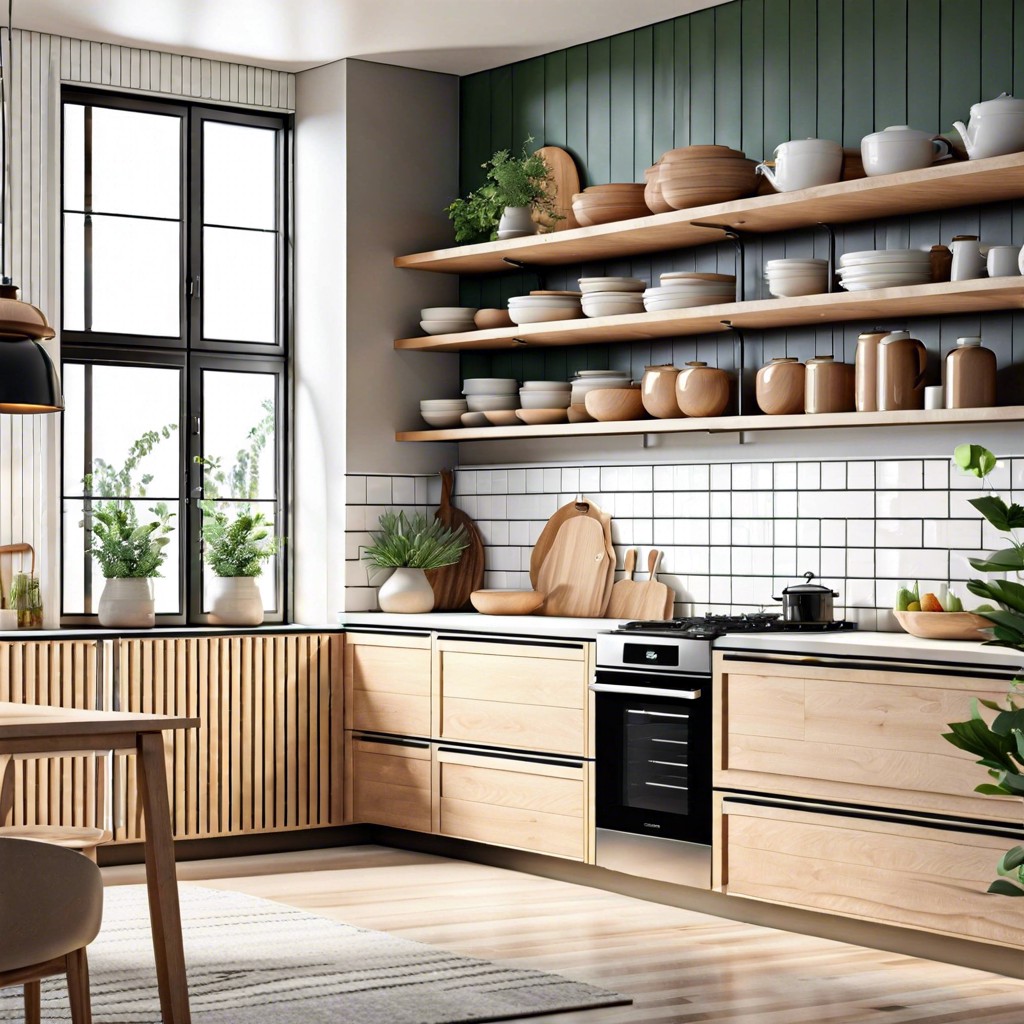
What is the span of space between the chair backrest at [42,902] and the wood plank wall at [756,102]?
3.13 metres

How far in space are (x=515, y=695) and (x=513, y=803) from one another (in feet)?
1.18

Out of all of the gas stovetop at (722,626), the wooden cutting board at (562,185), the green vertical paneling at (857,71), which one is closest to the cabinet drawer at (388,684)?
the gas stovetop at (722,626)

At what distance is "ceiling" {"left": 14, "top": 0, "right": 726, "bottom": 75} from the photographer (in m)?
5.78

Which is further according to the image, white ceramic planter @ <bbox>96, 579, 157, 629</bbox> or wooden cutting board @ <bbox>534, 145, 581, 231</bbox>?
wooden cutting board @ <bbox>534, 145, 581, 231</bbox>

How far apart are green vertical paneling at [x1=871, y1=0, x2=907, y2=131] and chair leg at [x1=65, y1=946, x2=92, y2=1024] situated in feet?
11.5

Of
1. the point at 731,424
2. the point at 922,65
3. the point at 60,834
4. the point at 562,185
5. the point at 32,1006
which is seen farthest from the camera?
the point at 562,185

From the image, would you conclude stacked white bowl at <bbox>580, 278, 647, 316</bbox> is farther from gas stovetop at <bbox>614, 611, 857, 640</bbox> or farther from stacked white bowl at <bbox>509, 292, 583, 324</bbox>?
gas stovetop at <bbox>614, 611, 857, 640</bbox>

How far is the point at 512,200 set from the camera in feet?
20.2

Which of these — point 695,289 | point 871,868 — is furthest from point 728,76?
point 871,868

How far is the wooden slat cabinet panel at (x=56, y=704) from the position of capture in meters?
5.55

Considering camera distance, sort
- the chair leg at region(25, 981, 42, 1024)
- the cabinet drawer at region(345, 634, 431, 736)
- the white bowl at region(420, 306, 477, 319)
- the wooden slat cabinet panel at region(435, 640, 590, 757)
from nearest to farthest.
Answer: the chair leg at region(25, 981, 42, 1024)
the wooden slat cabinet panel at region(435, 640, 590, 757)
the cabinet drawer at region(345, 634, 431, 736)
the white bowl at region(420, 306, 477, 319)

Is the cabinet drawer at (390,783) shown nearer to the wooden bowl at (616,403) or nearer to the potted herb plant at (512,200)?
the wooden bowl at (616,403)

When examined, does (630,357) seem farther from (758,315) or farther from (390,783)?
(390,783)

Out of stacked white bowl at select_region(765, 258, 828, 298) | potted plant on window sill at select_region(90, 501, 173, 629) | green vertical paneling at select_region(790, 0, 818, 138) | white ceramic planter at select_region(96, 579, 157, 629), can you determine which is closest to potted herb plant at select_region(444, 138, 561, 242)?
green vertical paneling at select_region(790, 0, 818, 138)
